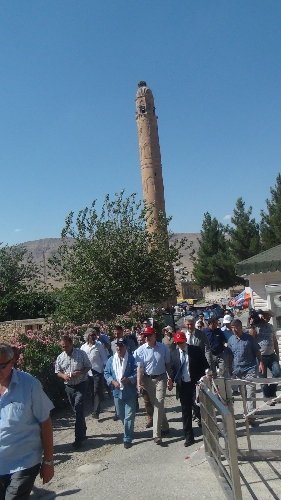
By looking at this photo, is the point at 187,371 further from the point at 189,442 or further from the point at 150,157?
the point at 150,157

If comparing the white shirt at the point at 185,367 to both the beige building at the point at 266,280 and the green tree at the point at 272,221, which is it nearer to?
the beige building at the point at 266,280

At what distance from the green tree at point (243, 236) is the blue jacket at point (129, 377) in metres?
44.1

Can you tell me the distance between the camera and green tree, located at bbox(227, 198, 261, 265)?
51750 millimetres

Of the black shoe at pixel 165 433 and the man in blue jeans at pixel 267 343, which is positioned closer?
the black shoe at pixel 165 433

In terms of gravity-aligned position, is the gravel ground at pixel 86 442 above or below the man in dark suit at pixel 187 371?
below

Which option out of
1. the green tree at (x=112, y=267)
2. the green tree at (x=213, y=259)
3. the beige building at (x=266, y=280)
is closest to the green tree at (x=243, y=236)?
the green tree at (x=213, y=259)

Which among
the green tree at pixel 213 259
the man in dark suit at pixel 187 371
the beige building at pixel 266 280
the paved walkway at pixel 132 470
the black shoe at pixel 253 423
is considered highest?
the green tree at pixel 213 259

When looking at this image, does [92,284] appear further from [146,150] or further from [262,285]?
[146,150]

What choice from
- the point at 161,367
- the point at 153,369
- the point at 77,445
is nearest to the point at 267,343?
the point at 161,367

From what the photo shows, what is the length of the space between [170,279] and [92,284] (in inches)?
162

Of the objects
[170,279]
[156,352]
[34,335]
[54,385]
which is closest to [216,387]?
[156,352]

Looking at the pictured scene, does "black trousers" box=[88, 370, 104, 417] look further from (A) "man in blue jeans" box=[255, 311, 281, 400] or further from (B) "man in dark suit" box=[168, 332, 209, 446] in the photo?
(A) "man in blue jeans" box=[255, 311, 281, 400]

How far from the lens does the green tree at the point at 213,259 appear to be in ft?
186

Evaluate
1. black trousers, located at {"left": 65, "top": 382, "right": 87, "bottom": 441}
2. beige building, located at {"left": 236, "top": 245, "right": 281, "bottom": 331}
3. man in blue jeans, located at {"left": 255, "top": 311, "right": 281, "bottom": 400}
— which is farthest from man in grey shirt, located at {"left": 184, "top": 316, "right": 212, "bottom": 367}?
beige building, located at {"left": 236, "top": 245, "right": 281, "bottom": 331}
